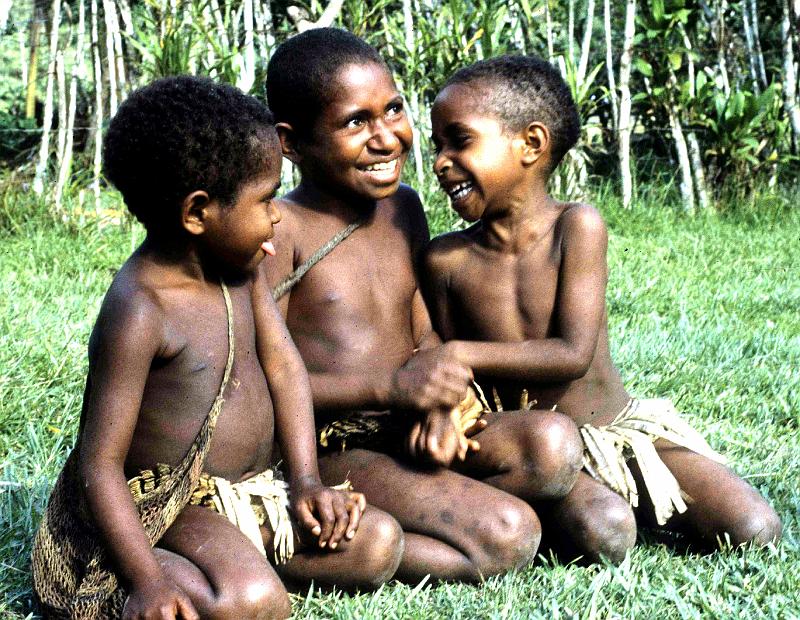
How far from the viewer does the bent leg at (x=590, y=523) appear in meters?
2.67

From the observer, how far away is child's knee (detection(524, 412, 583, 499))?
2680 mm

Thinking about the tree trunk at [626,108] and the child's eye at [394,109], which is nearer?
the child's eye at [394,109]

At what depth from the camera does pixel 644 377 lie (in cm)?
409

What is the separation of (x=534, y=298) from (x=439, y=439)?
1.49ft

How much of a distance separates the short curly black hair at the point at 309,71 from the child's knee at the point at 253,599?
1.15 meters

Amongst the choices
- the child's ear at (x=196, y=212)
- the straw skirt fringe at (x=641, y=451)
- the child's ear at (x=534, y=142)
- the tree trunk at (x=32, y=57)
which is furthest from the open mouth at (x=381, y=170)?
the tree trunk at (x=32, y=57)

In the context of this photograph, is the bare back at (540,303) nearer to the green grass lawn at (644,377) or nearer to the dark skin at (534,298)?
the dark skin at (534,298)

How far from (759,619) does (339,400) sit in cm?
109

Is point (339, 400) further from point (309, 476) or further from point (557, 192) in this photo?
point (557, 192)

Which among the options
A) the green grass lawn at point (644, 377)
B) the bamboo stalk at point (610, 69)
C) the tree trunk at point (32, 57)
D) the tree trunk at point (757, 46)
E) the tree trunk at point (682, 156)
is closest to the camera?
the green grass lawn at point (644, 377)

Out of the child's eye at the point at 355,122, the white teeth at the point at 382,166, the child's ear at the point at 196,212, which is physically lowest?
the child's ear at the point at 196,212

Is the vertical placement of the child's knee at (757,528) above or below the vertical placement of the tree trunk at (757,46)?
below

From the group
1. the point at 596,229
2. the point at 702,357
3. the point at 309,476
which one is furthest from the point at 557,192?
the point at 309,476

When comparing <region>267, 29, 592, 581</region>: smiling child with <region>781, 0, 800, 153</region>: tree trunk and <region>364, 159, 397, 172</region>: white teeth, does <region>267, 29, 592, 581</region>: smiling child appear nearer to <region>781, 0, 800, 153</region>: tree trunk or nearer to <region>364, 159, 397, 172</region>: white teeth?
<region>364, 159, 397, 172</region>: white teeth
